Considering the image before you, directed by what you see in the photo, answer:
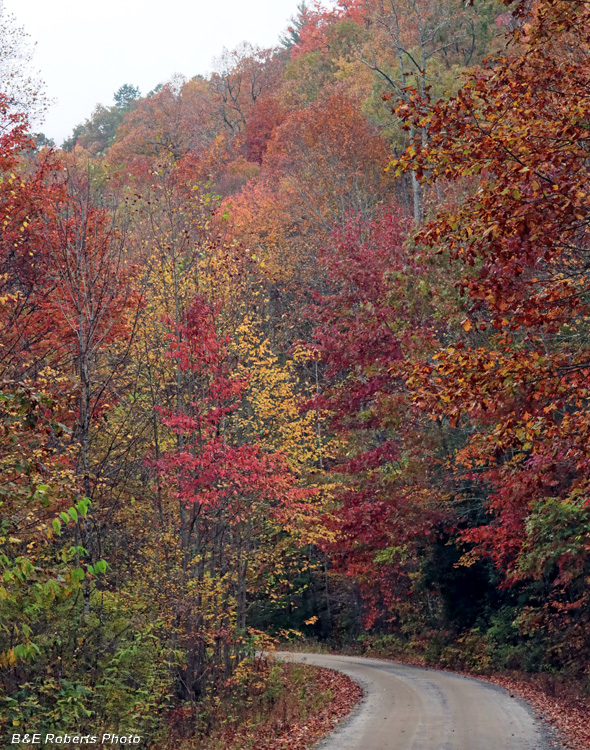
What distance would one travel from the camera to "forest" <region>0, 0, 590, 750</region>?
7777 millimetres

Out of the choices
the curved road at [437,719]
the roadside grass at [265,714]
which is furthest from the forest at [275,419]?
the curved road at [437,719]

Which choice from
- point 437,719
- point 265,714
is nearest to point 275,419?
point 265,714

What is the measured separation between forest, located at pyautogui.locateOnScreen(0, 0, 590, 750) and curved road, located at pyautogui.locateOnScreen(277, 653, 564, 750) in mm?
2021

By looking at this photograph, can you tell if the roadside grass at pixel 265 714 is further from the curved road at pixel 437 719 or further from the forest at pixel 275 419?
the curved road at pixel 437 719

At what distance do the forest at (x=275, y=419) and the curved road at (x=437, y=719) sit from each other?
202 cm

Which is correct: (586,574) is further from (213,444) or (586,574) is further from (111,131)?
(111,131)

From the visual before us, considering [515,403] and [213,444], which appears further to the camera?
[213,444]

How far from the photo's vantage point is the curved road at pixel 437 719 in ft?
A: 37.2

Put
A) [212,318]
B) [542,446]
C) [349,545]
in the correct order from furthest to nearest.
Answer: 1. [349,545]
2. [212,318]
3. [542,446]

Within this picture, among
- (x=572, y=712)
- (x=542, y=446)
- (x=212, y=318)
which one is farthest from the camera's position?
(x=212, y=318)

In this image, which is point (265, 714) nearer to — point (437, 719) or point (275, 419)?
point (437, 719)

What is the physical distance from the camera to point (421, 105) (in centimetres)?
815

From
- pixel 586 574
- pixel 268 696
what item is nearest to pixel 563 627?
pixel 586 574

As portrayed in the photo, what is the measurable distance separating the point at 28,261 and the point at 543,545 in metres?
14.4
